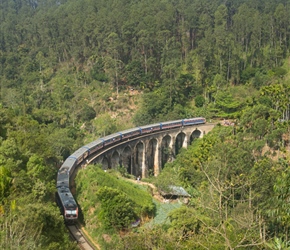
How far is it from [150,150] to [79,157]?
1924 cm

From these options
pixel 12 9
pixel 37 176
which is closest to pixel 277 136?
pixel 37 176

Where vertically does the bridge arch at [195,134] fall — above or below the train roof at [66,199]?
below

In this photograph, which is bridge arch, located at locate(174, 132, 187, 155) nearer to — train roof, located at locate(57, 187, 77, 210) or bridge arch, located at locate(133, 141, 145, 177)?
bridge arch, located at locate(133, 141, 145, 177)

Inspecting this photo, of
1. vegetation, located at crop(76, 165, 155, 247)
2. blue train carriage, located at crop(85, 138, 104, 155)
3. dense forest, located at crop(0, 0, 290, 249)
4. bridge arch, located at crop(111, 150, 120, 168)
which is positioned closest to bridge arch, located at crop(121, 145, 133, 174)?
bridge arch, located at crop(111, 150, 120, 168)

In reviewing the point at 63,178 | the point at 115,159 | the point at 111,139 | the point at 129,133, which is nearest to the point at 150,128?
the point at 129,133

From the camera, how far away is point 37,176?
32.8 meters

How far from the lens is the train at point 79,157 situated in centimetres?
3225

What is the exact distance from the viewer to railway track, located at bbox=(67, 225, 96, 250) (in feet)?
98.8

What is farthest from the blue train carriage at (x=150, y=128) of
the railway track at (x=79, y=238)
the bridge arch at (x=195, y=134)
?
the railway track at (x=79, y=238)

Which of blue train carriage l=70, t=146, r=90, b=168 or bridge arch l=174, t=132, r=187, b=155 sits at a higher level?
blue train carriage l=70, t=146, r=90, b=168

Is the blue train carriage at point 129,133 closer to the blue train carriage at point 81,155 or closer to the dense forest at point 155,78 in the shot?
A: the dense forest at point 155,78

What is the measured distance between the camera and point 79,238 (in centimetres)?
3120

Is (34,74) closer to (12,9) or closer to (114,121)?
(114,121)

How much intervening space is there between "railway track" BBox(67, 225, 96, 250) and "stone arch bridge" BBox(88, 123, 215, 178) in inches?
699
